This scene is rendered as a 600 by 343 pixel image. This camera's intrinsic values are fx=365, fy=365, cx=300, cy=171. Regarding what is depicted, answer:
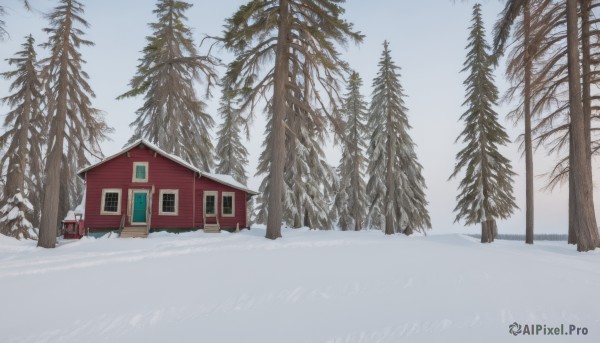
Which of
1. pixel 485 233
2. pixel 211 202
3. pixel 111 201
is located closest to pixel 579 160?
pixel 485 233

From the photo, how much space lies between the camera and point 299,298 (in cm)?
688

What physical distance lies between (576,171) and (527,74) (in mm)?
7103

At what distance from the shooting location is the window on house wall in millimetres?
24422

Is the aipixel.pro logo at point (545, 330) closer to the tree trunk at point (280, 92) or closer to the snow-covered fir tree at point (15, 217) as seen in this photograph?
the tree trunk at point (280, 92)

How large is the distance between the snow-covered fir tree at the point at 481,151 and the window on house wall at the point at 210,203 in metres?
16.2

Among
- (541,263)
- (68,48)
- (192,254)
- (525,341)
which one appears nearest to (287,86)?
(192,254)

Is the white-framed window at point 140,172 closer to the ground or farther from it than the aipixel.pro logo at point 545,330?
farther from it

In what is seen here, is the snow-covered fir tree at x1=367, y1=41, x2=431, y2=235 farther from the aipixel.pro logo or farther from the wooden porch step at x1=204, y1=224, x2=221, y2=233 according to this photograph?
the aipixel.pro logo

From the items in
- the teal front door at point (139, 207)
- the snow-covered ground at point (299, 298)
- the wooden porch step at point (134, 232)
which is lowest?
the wooden porch step at point (134, 232)

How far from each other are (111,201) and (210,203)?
19.8 ft

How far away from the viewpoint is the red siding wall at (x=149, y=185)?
22.6m

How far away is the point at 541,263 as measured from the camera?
34.7ft

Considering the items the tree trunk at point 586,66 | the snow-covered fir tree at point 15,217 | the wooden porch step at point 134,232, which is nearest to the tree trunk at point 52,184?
the wooden porch step at point 134,232

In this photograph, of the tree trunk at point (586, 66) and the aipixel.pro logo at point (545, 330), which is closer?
the aipixel.pro logo at point (545, 330)
